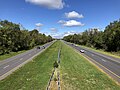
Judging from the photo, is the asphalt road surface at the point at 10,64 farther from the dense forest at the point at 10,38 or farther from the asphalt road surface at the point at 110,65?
the dense forest at the point at 10,38

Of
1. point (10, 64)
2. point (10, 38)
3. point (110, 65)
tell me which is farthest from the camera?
point (10, 38)

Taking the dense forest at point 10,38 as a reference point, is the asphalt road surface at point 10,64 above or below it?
below

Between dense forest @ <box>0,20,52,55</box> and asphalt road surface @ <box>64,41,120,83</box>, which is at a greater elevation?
dense forest @ <box>0,20,52,55</box>

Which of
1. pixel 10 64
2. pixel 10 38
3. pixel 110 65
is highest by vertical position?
pixel 10 38

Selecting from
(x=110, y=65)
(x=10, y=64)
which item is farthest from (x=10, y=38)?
(x=110, y=65)

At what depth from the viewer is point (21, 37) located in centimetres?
8619

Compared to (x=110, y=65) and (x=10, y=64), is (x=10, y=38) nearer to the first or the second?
(x=10, y=64)

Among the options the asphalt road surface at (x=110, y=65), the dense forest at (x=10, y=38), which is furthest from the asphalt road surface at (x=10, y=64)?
the dense forest at (x=10, y=38)

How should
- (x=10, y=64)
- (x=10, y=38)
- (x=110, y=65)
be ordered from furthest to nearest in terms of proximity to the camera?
(x=10, y=38), (x=10, y=64), (x=110, y=65)

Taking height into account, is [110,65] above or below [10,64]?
below

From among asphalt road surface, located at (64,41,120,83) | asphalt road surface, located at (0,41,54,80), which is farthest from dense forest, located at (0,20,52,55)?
asphalt road surface, located at (64,41,120,83)

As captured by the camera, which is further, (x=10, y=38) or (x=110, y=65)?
(x=10, y=38)

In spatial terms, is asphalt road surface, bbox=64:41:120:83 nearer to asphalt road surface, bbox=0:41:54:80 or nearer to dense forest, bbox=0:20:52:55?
asphalt road surface, bbox=0:41:54:80

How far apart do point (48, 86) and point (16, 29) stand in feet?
225
